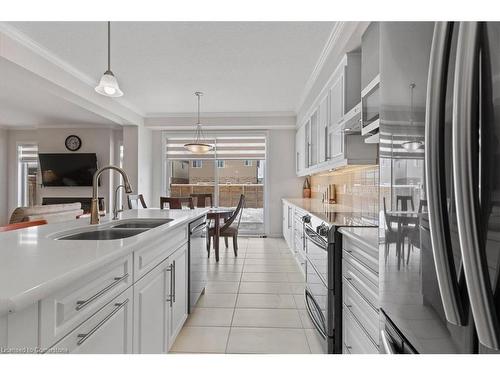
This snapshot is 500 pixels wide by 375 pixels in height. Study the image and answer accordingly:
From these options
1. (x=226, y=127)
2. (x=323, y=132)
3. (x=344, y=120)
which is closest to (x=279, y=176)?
(x=226, y=127)

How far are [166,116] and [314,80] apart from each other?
3.50 metres

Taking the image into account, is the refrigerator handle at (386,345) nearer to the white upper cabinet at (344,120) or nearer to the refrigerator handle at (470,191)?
the refrigerator handle at (470,191)

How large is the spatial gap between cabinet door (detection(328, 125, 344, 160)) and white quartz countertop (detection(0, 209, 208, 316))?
1919 mm

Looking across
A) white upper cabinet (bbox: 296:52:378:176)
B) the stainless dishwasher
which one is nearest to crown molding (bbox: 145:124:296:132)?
white upper cabinet (bbox: 296:52:378:176)

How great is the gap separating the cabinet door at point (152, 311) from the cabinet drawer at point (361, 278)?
105cm

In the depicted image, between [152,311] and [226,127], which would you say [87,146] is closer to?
[226,127]

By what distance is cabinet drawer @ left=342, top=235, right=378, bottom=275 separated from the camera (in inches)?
49.7

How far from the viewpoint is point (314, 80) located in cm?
412

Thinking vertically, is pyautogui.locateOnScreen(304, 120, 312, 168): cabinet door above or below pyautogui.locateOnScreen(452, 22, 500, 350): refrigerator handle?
above

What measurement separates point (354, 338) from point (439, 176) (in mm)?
1238

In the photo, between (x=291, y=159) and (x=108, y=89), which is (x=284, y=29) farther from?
(x=291, y=159)

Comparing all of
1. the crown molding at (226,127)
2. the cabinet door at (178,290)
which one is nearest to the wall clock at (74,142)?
the crown molding at (226,127)

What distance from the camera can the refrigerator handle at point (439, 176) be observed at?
0.58m

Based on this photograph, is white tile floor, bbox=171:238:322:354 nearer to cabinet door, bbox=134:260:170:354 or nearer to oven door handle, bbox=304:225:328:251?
cabinet door, bbox=134:260:170:354
